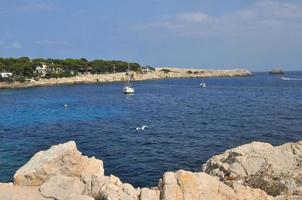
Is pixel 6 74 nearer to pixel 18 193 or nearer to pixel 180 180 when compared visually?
pixel 18 193

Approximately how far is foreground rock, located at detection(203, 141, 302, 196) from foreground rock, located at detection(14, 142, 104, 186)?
23.5 feet

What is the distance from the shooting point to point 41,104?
114m

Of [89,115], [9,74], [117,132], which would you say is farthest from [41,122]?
[9,74]

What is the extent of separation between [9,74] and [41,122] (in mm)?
126264

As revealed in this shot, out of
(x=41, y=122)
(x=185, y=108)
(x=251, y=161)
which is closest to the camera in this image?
(x=251, y=161)

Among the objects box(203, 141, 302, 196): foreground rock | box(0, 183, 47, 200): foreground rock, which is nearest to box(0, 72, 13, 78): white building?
box(203, 141, 302, 196): foreground rock

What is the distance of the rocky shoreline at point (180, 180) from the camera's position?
20.9m

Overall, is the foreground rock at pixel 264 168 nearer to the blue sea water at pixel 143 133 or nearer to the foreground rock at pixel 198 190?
the foreground rock at pixel 198 190

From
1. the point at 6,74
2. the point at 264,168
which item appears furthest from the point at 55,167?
the point at 6,74

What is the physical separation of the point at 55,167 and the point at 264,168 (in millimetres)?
11195

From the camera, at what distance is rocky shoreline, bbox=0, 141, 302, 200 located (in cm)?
2092

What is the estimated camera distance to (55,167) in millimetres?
24500

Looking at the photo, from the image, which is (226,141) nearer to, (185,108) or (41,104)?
(185,108)

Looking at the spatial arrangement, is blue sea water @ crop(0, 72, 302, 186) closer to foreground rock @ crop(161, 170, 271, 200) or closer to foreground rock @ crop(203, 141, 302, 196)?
foreground rock @ crop(203, 141, 302, 196)
